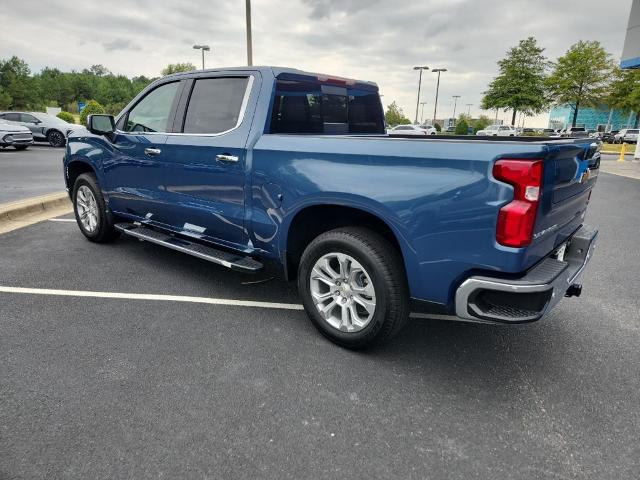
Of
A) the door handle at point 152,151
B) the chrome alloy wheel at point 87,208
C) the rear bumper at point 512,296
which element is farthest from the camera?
the chrome alloy wheel at point 87,208

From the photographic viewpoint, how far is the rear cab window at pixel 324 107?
3.57 metres

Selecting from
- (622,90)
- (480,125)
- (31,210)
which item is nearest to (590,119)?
(480,125)

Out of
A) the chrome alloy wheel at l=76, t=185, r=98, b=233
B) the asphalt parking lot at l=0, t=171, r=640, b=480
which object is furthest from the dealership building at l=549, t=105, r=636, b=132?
the asphalt parking lot at l=0, t=171, r=640, b=480

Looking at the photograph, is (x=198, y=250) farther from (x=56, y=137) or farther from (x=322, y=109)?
(x=56, y=137)

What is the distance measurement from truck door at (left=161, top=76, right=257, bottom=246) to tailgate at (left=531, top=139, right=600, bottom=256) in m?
2.08

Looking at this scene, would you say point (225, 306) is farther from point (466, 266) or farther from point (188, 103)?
point (466, 266)

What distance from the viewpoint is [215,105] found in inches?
152

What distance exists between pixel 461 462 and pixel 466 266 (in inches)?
38.1

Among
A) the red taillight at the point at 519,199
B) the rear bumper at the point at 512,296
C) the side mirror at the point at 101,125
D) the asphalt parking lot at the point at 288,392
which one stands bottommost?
the asphalt parking lot at the point at 288,392

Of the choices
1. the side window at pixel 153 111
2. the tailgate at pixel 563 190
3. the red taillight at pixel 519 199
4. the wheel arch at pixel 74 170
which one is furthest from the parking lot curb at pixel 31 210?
the tailgate at pixel 563 190

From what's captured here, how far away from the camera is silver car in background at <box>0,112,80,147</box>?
20.5m

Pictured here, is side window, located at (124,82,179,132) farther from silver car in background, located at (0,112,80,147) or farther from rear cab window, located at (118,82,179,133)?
silver car in background, located at (0,112,80,147)

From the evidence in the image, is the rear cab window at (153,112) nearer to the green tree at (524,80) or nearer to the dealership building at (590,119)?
the green tree at (524,80)

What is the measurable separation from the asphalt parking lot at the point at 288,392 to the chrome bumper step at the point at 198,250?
1.36ft
